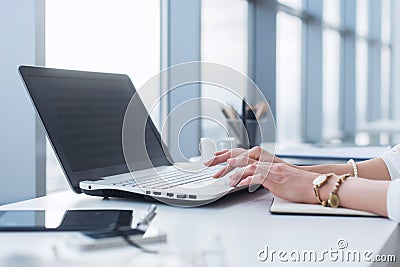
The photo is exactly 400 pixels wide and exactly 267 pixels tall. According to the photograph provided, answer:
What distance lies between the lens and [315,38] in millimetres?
3744

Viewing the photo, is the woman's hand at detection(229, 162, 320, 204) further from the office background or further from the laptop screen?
the office background

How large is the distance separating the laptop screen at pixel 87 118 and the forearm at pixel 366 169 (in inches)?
13.7

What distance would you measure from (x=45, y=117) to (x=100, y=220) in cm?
31

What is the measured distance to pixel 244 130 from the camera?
1747 millimetres

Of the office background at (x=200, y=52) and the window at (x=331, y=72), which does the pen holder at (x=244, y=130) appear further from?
the window at (x=331, y=72)

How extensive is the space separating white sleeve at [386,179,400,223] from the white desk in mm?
13

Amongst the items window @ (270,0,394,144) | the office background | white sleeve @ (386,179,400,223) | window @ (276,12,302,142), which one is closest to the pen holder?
the office background

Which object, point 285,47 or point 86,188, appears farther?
point 285,47

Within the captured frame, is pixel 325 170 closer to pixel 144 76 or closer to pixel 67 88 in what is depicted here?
pixel 67 88

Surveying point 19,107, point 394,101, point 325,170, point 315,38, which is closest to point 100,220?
point 325,170

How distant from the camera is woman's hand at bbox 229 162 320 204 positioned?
0.88m

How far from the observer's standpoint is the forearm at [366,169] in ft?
3.50

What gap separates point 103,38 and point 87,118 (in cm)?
64

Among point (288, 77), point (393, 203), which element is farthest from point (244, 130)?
point (288, 77)
